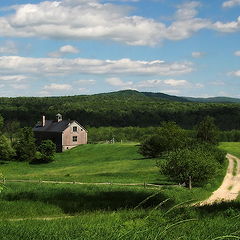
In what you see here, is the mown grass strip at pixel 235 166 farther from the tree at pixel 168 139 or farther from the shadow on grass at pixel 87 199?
the shadow on grass at pixel 87 199

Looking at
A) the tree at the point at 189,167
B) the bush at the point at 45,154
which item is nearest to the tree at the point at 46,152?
the bush at the point at 45,154

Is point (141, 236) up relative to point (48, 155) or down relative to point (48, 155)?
up

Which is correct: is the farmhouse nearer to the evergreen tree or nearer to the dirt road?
the evergreen tree

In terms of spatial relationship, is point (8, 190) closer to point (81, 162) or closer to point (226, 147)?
point (81, 162)

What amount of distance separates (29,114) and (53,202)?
155170 millimetres

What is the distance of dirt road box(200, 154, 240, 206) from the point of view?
36.0 meters

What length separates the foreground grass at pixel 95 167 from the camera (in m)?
53.3

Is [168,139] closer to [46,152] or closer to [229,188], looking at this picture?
[229,188]

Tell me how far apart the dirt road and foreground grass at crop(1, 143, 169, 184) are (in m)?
7.10

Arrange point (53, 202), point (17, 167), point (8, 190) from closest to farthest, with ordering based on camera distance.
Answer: point (53, 202), point (8, 190), point (17, 167)

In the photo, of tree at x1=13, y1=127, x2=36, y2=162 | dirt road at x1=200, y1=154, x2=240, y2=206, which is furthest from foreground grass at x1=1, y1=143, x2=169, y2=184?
dirt road at x1=200, y1=154, x2=240, y2=206

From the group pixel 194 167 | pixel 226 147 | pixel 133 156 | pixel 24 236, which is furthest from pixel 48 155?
pixel 24 236

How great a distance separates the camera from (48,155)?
85688 mm

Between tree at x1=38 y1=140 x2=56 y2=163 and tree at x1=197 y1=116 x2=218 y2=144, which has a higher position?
tree at x1=197 y1=116 x2=218 y2=144
